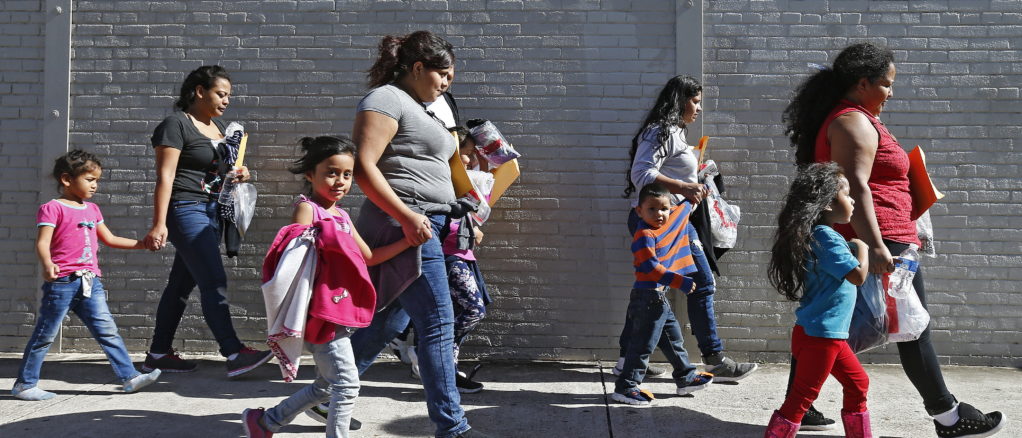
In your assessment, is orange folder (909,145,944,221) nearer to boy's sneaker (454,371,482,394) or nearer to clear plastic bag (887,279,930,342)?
clear plastic bag (887,279,930,342)

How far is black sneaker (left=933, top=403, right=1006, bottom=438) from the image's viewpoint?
4184 mm

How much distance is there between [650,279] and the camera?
4.79 meters

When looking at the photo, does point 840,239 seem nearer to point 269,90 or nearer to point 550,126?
point 550,126

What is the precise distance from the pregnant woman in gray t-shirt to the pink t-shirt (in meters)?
2.00

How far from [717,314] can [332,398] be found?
3.05 m

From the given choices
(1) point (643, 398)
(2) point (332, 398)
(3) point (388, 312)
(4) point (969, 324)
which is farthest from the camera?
(4) point (969, 324)

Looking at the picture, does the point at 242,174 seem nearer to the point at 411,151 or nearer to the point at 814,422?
the point at 411,151

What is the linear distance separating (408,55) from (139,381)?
2494 millimetres

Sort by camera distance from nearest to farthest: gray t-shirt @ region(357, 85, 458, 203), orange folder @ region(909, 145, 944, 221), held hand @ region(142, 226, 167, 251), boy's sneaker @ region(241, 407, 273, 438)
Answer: gray t-shirt @ region(357, 85, 458, 203) → boy's sneaker @ region(241, 407, 273, 438) → orange folder @ region(909, 145, 944, 221) → held hand @ region(142, 226, 167, 251)

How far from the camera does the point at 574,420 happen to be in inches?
180

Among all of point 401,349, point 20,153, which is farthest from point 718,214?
point 20,153

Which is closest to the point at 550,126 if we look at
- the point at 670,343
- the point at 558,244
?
the point at 558,244

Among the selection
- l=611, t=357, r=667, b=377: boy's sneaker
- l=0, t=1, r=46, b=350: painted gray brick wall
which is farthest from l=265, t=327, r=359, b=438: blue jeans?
l=0, t=1, r=46, b=350: painted gray brick wall

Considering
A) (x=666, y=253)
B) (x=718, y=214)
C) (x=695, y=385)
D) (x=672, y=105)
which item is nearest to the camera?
(x=666, y=253)
